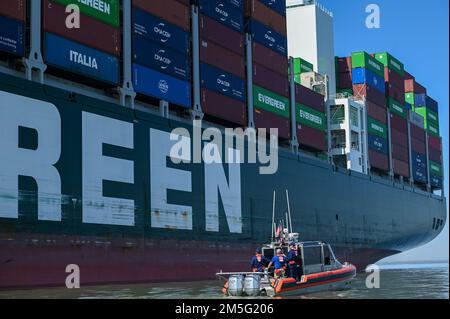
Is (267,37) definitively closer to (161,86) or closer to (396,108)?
(161,86)

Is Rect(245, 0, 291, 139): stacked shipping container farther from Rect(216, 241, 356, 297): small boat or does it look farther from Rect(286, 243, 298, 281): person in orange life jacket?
Rect(286, 243, 298, 281): person in orange life jacket

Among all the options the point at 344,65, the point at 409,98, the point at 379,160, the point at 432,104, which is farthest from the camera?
the point at 432,104

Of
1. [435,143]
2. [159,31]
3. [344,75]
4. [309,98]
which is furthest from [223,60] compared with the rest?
[435,143]

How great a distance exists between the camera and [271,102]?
1148 inches

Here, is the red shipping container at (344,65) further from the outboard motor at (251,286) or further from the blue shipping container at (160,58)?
the outboard motor at (251,286)

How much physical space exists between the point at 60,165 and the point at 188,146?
6.94 meters

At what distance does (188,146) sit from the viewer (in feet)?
75.2

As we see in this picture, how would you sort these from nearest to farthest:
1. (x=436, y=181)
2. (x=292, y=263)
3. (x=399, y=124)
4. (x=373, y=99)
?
(x=292, y=263) → (x=373, y=99) → (x=399, y=124) → (x=436, y=181)

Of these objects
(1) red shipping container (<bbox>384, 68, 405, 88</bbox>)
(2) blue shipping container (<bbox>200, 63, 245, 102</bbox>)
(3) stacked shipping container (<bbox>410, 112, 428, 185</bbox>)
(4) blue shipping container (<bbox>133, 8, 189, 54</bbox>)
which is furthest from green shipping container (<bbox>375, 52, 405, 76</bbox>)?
(4) blue shipping container (<bbox>133, 8, 189, 54</bbox>)

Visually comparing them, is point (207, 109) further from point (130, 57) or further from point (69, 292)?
point (69, 292)

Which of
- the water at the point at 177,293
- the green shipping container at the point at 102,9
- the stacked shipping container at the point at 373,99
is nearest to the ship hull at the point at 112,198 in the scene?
the water at the point at 177,293

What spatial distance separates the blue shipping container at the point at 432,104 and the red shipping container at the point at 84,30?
37.6 metres

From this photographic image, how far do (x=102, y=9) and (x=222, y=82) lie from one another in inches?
283

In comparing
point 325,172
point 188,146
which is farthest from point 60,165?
point 325,172
